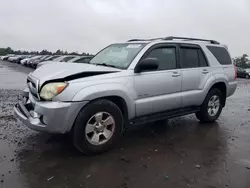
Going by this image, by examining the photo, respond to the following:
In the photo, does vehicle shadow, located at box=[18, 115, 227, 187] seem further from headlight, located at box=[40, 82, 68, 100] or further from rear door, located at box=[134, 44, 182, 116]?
headlight, located at box=[40, 82, 68, 100]

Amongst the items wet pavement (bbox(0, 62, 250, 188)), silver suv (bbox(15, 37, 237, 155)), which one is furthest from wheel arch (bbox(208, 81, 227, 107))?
wet pavement (bbox(0, 62, 250, 188))

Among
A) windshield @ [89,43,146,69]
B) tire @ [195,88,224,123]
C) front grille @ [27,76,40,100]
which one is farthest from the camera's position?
tire @ [195,88,224,123]

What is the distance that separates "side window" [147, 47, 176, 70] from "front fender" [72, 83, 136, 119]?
916 millimetres

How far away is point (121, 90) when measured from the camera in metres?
3.96

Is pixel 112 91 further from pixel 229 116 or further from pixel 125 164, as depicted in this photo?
pixel 229 116

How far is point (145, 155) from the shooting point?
3932 mm

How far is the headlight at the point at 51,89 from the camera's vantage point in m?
3.49

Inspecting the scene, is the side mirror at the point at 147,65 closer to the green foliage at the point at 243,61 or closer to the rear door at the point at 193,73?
the rear door at the point at 193,73

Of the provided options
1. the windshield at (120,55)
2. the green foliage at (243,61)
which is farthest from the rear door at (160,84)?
the green foliage at (243,61)

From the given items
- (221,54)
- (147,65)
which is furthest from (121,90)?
(221,54)

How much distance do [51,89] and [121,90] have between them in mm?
1069

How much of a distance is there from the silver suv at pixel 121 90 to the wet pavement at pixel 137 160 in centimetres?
39

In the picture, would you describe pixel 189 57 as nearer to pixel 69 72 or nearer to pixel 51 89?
pixel 69 72

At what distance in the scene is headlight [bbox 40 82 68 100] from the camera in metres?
3.49
